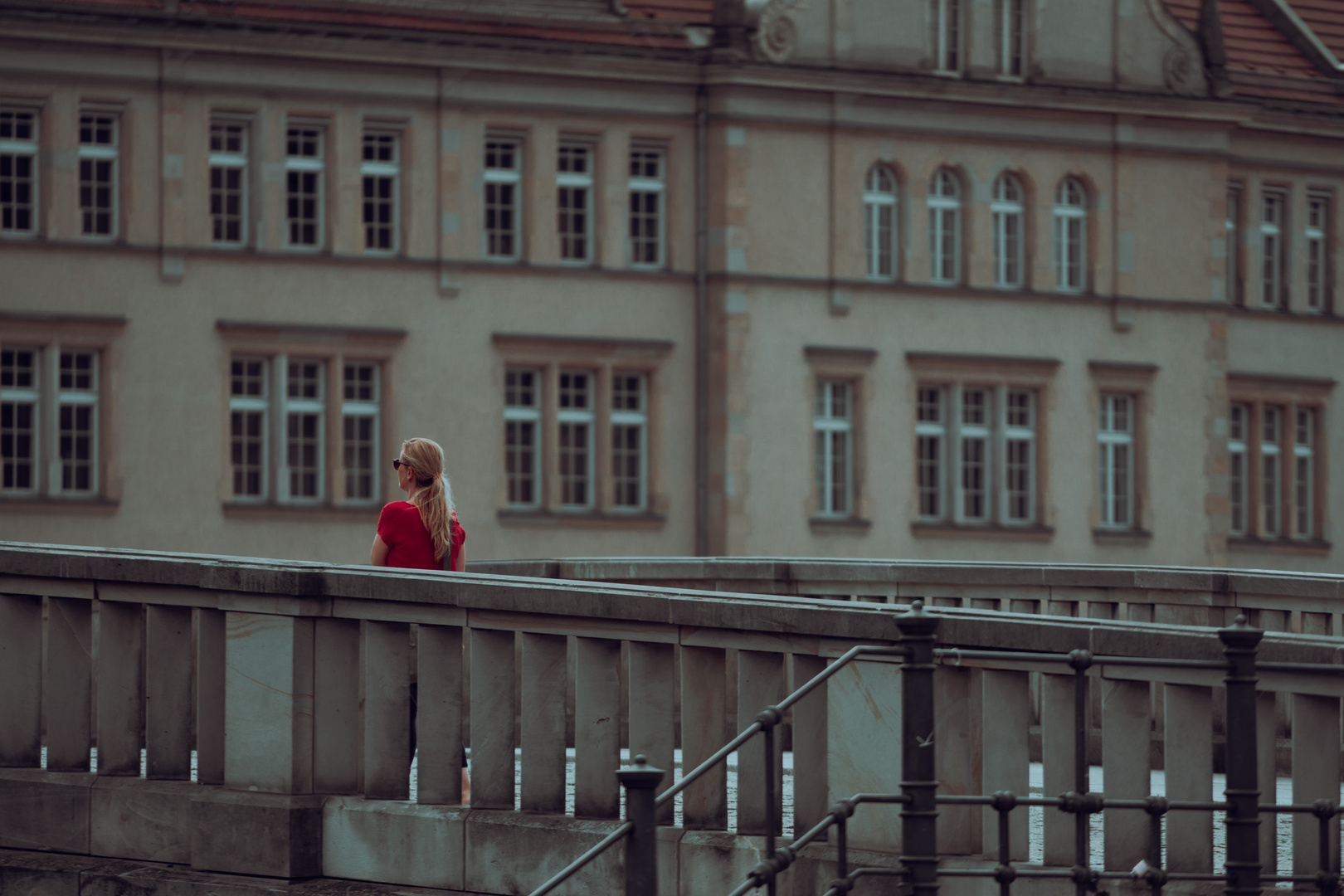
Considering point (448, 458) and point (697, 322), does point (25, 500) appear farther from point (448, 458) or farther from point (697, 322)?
point (697, 322)

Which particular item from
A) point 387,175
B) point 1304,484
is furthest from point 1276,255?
point 387,175

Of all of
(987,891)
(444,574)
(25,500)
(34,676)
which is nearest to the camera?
(987,891)

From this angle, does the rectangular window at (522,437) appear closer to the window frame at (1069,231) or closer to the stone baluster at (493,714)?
the window frame at (1069,231)

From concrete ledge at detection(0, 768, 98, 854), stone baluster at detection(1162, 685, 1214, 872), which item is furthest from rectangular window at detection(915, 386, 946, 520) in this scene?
stone baluster at detection(1162, 685, 1214, 872)

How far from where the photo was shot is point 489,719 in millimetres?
7262

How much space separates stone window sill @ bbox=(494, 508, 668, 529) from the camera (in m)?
33.2

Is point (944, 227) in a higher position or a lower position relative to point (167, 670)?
higher

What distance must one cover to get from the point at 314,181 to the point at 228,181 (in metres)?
1.22

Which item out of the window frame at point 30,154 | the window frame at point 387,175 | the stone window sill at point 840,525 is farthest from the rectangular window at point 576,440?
the window frame at point 30,154

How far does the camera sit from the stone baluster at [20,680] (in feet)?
26.7

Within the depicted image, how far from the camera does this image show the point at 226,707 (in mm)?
7676

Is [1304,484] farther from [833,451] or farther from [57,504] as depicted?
[57,504]

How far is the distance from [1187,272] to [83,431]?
1792cm

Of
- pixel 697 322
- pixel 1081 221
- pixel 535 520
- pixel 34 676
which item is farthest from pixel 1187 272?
pixel 34 676
